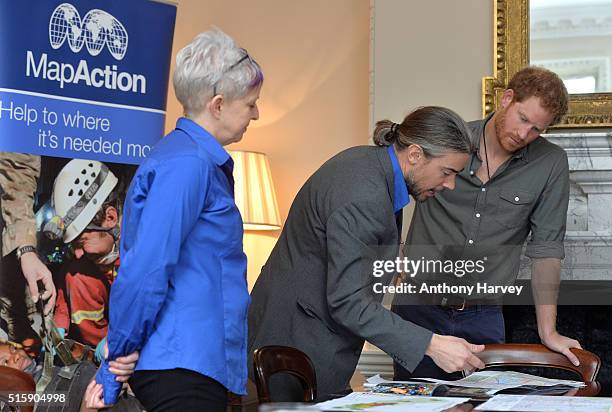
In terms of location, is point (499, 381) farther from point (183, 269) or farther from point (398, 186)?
point (183, 269)

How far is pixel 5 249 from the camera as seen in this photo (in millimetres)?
3043

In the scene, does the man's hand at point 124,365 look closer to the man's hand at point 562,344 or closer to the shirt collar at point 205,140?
the shirt collar at point 205,140

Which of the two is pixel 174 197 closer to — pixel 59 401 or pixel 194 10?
pixel 59 401

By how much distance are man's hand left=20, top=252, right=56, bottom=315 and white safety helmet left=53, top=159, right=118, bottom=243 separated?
12cm

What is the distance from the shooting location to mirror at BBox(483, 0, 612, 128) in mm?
3744

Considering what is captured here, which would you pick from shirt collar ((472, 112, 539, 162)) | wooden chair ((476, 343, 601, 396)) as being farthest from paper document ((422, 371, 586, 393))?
shirt collar ((472, 112, 539, 162))

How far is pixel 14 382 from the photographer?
2.09 m

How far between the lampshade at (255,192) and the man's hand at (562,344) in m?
1.78

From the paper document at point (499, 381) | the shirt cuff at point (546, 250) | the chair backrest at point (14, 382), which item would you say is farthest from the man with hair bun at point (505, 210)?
the chair backrest at point (14, 382)

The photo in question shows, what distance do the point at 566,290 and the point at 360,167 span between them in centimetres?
202

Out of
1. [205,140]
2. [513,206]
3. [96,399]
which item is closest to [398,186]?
[205,140]

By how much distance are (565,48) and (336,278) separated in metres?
2.22

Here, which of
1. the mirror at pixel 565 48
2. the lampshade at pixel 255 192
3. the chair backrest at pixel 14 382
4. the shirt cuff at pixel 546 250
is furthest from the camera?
the lampshade at pixel 255 192

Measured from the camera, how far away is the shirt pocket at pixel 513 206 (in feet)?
9.19
